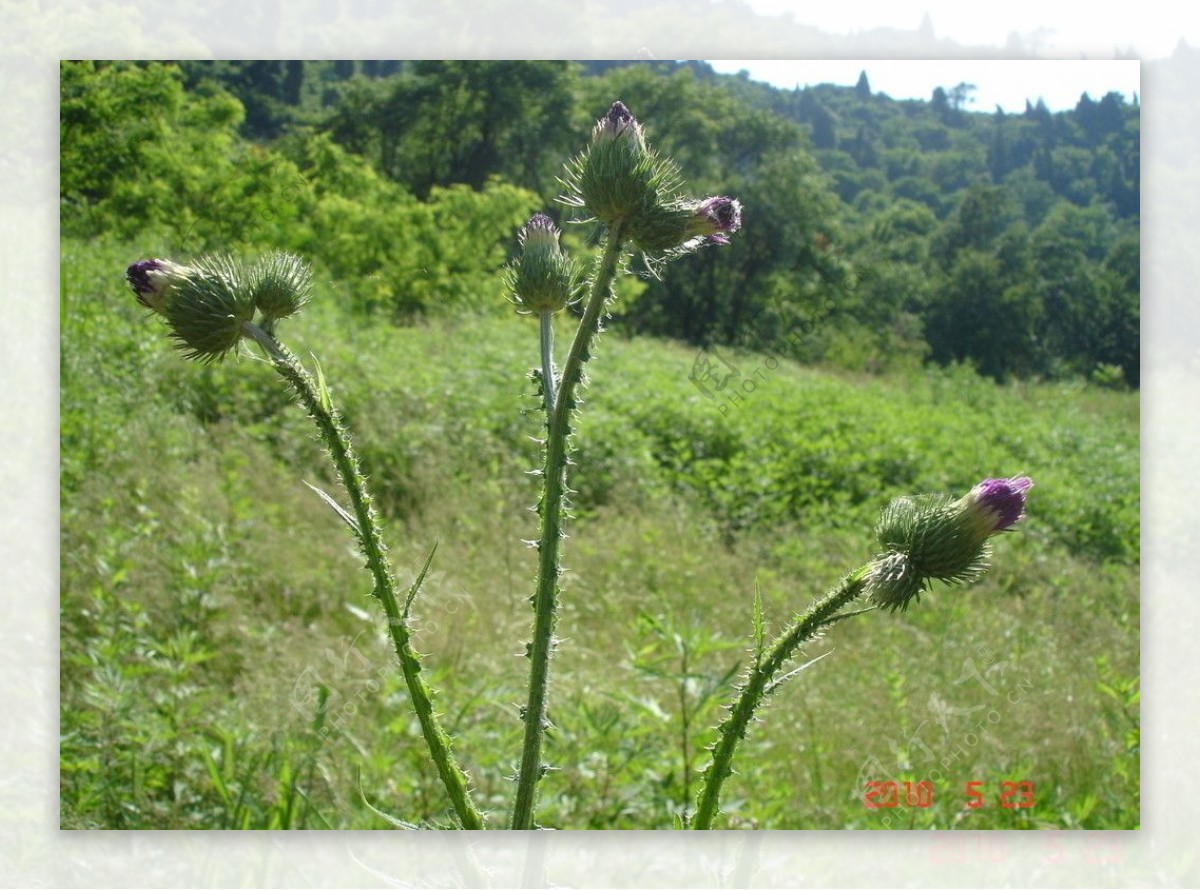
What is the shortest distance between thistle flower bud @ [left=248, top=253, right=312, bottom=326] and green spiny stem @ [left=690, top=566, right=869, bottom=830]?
0.56m

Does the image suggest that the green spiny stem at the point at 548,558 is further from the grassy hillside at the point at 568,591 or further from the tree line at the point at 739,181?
the tree line at the point at 739,181

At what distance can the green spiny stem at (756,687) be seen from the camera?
A: 3.05 ft

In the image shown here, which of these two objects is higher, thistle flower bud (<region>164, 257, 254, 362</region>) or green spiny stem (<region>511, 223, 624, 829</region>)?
thistle flower bud (<region>164, 257, 254, 362</region>)

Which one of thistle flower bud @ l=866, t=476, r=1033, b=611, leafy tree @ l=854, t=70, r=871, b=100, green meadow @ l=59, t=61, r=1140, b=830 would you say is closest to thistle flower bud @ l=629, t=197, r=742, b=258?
thistle flower bud @ l=866, t=476, r=1033, b=611

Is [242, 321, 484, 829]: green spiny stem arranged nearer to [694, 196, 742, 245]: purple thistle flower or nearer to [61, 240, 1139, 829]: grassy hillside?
[694, 196, 742, 245]: purple thistle flower

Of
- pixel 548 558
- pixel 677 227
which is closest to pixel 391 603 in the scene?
pixel 548 558

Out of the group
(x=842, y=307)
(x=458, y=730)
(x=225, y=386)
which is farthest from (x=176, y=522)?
(x=842, y=307)

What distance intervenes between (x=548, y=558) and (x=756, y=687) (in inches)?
8.4

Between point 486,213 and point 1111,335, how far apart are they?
1.57 m

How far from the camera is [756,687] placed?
3.09ft

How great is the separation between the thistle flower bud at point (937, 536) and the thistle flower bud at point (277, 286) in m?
0.60
